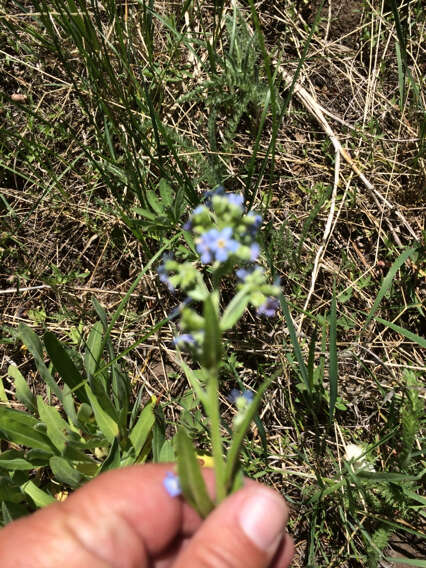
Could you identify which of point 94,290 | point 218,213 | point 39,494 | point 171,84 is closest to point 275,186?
point 171,84

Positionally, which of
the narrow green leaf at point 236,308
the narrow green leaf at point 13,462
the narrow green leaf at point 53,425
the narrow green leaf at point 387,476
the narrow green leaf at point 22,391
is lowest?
the narrow green leaf at point 387,476

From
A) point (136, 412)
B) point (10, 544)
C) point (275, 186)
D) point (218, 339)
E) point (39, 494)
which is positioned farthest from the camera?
point (275, 186)

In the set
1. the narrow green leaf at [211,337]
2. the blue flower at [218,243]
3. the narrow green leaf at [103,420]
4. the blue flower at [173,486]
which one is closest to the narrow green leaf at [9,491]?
the narrow green leaf at [103,420]

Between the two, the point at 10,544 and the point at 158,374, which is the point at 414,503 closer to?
the point at 158,374

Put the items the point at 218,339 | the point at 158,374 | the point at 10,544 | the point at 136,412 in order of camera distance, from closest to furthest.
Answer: the point at 218,339 < the point at 10,544 < the point at 136,412 < the point at 158,374

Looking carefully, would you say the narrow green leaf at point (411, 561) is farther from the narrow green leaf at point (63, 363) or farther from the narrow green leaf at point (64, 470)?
the narrow green leaf at point (63, 363)

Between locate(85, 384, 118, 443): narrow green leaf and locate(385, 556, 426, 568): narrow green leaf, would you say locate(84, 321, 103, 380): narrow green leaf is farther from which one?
locate(385, 556, 426, 568): narrow green leaf

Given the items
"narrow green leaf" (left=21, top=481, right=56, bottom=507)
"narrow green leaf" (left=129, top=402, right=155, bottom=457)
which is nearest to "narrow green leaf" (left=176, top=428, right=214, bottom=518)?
"narrow green leaf" (left=129, top=402, right=155, bottom=457)
